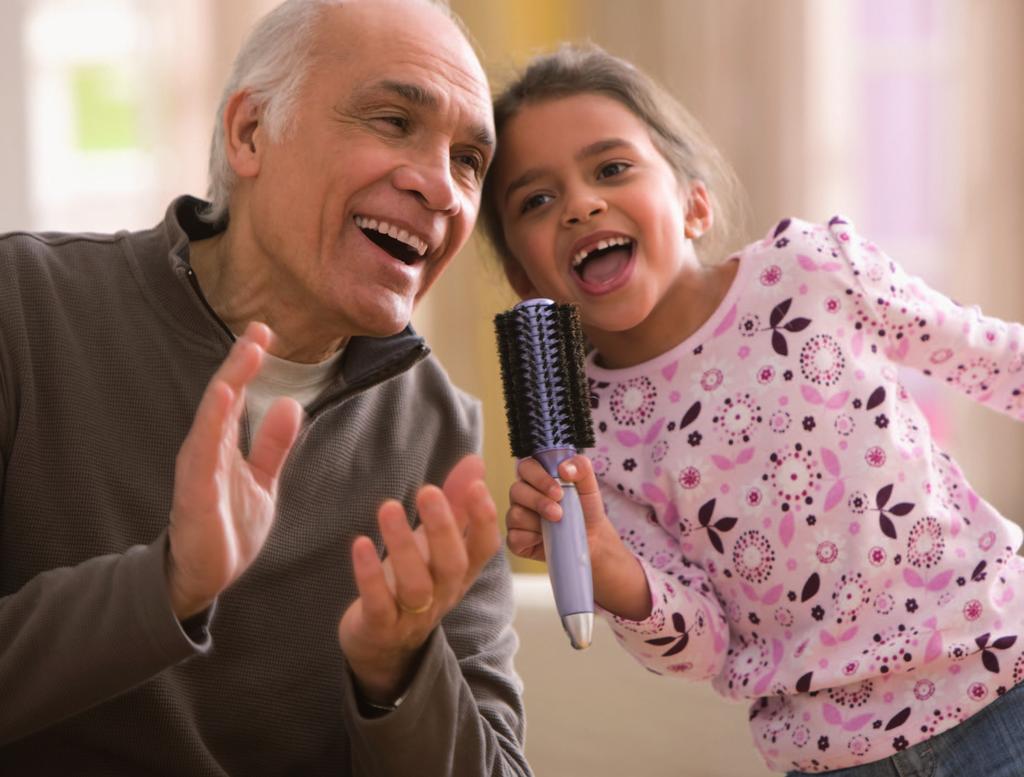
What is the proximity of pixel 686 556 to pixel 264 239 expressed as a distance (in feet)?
2.03

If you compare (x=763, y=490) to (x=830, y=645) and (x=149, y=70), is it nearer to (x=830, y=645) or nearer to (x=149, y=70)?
(x=830, y=645)

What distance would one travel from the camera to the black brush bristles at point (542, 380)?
1.18 m

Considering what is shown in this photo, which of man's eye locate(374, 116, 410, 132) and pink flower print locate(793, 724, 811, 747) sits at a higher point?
man's eye locate(374, 116, 410, 132)

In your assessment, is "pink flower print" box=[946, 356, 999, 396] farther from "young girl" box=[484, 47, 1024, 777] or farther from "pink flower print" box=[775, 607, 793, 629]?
"pink flower print" box=[775, 607, 793, 629]

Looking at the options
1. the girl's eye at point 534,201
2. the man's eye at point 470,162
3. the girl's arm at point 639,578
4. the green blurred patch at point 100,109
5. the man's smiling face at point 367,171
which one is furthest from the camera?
the green blurred patch at point 100,109

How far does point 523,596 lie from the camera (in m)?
1.89

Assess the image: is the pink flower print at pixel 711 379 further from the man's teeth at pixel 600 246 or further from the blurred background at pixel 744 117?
the blurred background at pixel 744 117

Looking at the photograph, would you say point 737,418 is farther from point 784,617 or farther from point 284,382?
point 284,382

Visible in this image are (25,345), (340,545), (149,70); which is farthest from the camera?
(149,70)

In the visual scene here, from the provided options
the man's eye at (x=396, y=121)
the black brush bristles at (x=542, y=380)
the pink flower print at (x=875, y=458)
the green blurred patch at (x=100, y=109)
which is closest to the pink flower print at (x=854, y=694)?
the pink flower print at (x=875, y=458)

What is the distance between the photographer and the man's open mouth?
1.35 meters

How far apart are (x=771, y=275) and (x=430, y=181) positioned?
46cm

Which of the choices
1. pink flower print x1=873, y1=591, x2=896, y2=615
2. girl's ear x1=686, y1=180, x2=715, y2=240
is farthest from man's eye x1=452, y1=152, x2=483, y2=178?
pink flower print x1=873, y1=591, x2=896, y2=615

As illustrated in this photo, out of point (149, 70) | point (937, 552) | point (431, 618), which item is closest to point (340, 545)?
point (431, 618)
